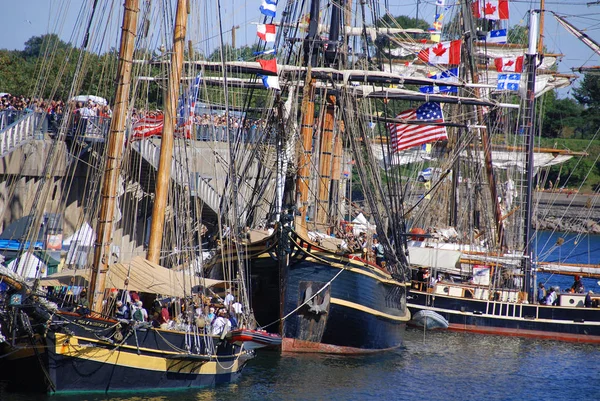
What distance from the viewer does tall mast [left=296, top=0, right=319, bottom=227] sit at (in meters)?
36.3

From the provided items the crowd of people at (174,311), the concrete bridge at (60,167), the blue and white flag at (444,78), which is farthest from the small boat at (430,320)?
the crowd of people at (174,311)

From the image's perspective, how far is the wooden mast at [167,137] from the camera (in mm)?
29797

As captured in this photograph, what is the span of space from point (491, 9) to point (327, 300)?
24.9m

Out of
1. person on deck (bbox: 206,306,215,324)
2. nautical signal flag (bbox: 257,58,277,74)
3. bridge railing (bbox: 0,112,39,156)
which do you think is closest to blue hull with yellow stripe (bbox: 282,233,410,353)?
person on deck (bbox: 206,306,215,324)

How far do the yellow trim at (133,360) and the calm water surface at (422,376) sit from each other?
2.07ft

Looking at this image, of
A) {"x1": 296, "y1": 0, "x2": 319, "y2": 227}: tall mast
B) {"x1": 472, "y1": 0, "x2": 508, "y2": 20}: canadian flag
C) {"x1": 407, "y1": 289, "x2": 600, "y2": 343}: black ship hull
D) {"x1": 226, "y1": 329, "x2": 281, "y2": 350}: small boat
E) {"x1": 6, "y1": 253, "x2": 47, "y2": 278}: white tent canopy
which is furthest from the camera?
{"x1": 472, "y1": 0, "x2": 508, "y2": 20}: canadian flag

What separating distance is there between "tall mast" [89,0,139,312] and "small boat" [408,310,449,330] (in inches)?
843

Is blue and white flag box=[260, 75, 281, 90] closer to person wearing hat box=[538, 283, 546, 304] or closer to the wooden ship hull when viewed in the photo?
the wooden ship hull

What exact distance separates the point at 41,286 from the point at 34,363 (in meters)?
2.31

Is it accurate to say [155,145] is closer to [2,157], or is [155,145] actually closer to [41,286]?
[2,157]

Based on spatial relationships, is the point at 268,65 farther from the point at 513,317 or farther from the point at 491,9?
the point at 491,9

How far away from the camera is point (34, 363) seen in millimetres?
25531

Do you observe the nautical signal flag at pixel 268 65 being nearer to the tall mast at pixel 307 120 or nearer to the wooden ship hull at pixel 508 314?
the tall mast at pixel 307 120

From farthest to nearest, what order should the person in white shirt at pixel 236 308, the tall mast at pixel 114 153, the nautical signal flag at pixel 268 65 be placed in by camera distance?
1. the nautical signal flag at pixel 268 65
2. the person in white shirt at pixel 236 308
3. the tall mast at pixel 114 153
